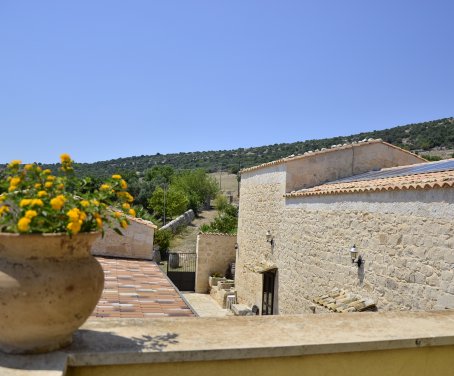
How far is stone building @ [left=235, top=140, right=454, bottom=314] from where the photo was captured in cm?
655

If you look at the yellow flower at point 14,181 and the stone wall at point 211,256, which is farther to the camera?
the stone wall at point 211,256

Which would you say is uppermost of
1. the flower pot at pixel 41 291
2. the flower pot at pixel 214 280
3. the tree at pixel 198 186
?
the tree at pixel 198 186

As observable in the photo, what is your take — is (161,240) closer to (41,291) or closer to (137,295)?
(137,295)

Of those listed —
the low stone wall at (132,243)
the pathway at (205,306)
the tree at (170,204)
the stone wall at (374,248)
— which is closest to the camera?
the stone wall at (374,248)

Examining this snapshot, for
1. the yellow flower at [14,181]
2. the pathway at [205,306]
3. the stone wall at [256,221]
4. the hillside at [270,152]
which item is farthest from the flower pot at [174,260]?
the yellow flower at [14,181]

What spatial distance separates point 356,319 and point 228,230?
2158 cm

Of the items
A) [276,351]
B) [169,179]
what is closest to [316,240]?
[276,351]

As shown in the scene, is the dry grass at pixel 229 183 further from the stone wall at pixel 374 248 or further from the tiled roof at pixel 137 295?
the tiled roof at pixel 137 295

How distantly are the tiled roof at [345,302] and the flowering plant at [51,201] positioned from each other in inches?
250

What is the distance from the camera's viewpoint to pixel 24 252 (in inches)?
75.2

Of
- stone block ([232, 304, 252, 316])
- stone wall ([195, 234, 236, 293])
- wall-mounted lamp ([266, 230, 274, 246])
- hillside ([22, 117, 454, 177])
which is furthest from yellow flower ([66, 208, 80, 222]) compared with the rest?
stone wall ([195, 234, 236, 293])

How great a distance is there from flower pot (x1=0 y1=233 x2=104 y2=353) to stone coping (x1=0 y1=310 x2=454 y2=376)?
10 cm

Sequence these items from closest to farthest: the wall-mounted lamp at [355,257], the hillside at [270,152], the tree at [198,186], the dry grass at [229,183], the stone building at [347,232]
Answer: the stone building at [347,232]
the wall-mounted lamp at [355,257]
the hillside at [270,152]
the tree at [198,186]
the dry grass at [229,183]

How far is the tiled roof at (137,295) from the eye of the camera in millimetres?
6082
